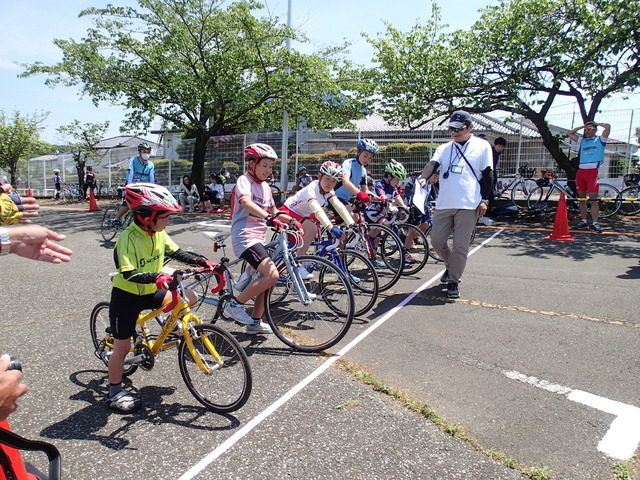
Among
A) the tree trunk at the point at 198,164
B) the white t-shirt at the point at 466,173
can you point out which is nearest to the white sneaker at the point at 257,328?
the white t-shirt at the point at 466,173

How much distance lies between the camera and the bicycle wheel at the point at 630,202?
41.3 feet

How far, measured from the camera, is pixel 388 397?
11.8 ft

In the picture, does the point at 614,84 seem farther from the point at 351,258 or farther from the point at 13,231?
the point at 13,231

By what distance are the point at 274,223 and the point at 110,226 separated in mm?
7974

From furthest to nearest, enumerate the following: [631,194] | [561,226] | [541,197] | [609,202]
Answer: [541,197] < [609,202] < [631,194] < [561,226]

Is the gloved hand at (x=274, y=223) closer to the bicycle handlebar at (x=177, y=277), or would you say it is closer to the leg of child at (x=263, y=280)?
the leg of child at (x=263, y=280)

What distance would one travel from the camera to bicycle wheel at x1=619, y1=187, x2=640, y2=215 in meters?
12.6

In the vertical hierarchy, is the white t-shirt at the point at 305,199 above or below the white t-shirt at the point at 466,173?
below

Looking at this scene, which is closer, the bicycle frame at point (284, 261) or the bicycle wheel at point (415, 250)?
the bicycle frame at point (284, 261)

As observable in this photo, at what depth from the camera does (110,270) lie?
→ 321 inches

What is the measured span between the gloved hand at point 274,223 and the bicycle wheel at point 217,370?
1503mm

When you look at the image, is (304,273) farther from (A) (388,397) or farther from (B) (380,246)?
(B) (380,246)

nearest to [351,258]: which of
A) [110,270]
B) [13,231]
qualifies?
[13,231]

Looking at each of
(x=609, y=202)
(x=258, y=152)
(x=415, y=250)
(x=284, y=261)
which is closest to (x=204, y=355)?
(x=284, y=261)
